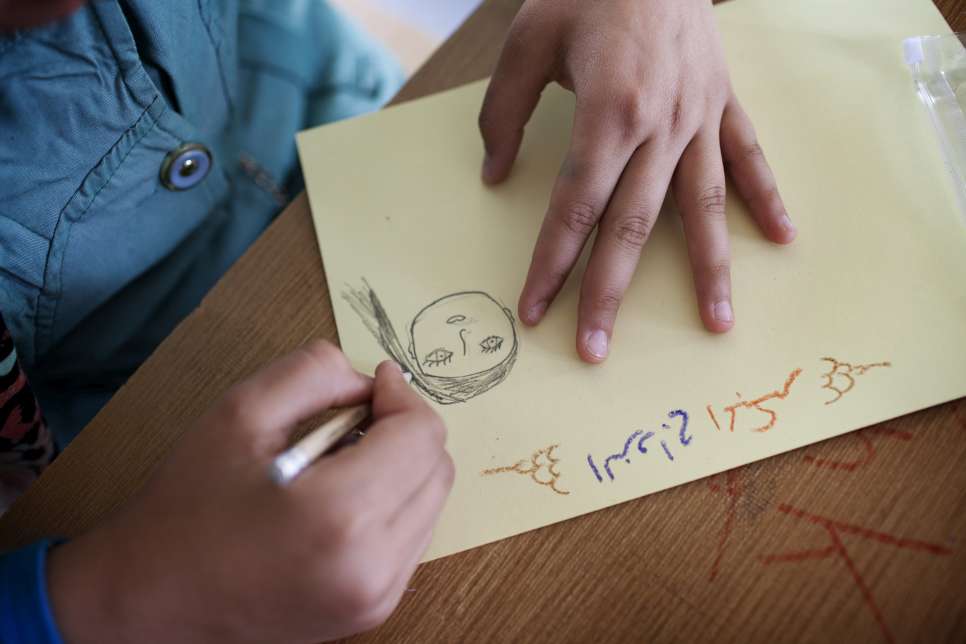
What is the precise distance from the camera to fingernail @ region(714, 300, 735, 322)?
436 millimetres

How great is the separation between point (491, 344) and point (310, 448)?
0.50 ft

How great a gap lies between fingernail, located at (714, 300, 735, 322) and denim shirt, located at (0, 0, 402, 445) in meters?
0.38

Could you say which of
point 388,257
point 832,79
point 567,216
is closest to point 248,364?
point 388,257

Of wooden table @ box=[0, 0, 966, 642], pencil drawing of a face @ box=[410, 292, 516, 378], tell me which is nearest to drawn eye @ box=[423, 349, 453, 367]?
pencil drawing of a face @ box=[410, 292, 516, 378]

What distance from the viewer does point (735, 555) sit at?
0.39 m

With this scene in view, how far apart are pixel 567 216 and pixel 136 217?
1.08 ft

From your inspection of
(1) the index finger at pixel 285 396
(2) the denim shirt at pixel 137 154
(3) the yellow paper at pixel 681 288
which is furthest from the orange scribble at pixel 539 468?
(2) the denim shirt at pixel 137 154

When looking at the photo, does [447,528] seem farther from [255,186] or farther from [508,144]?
[255,186]

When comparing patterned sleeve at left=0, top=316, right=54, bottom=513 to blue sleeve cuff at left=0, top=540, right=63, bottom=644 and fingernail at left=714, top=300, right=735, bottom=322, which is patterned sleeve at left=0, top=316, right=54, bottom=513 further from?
fingernail at left=714, top=300, right=735, bottom=322

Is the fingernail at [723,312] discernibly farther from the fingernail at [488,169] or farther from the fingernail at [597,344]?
the fingernail at [488,169]

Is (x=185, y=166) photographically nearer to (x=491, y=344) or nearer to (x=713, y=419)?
(x=491, y=344)


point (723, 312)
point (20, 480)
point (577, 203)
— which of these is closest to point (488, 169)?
point (577, 203)

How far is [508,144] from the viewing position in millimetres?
500

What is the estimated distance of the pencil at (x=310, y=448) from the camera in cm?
33
